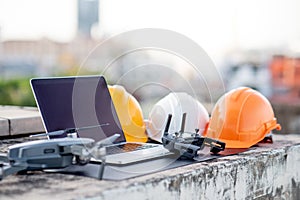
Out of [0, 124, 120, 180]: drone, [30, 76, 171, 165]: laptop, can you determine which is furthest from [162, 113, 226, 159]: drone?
[0, 124, 120, 180]: drone

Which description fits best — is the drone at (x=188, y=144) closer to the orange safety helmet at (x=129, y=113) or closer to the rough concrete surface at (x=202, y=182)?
the rough concrete surface at (x=202, y=182)

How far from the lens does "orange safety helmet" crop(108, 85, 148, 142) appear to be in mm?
3159

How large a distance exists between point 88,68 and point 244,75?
26.2ft

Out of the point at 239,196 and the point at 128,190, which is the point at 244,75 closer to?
the point at 239,196

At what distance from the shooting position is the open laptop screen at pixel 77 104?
2.55 meters

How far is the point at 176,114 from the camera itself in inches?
121

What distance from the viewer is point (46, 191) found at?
6.20 ft

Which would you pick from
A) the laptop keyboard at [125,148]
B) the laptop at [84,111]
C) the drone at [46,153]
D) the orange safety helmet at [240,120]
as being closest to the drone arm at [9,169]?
the drone at [46,153]

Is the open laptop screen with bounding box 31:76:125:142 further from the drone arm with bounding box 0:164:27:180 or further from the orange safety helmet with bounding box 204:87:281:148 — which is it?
the orange safety helmet with bounding box 204:87:281:148

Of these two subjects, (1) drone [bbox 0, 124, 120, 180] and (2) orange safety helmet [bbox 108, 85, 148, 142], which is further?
(2) orange safety helmet [bbox 108, 85, 148, 142]

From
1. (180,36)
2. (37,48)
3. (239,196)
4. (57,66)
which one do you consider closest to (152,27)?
(180,36)

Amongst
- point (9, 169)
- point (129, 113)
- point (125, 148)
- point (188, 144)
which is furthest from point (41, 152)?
point (129, 113)

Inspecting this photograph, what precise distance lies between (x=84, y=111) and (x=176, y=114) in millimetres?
629

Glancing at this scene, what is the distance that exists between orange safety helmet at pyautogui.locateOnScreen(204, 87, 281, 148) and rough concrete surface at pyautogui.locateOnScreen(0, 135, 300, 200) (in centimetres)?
11
